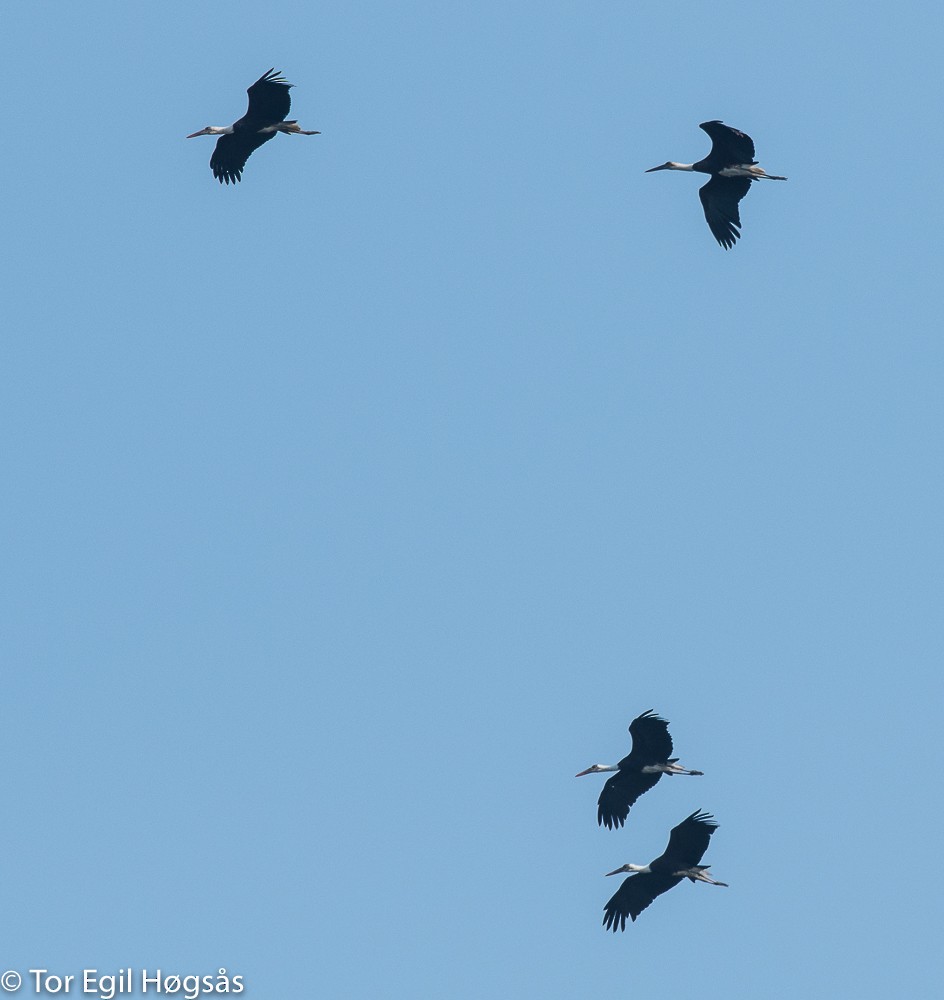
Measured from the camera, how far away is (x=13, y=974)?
28.6m

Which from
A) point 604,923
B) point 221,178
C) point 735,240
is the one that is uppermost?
point 221,178

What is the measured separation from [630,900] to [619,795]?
1566 mm

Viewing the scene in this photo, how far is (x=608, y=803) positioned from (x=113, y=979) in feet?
26.7

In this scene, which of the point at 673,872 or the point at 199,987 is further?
the point at 673,872

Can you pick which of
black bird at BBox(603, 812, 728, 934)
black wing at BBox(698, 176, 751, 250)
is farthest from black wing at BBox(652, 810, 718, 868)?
black wing at BBox(698, 176, 751, 250)

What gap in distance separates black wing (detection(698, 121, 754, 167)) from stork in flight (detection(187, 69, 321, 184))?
5.89 metres

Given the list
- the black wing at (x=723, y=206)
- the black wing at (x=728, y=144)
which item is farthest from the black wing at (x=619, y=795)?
the black wing at (x=728, y=144)

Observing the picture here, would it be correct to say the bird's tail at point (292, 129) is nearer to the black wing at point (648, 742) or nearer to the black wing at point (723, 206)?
the black wing at point (723, 206)

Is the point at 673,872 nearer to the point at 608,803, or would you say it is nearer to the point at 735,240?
the point at 608,803

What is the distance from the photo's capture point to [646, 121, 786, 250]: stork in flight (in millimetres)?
35125

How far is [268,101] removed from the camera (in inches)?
1422

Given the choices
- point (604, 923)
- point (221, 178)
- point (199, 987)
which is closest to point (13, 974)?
point (199, 987)

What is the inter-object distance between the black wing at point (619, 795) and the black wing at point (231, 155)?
10.8 meters

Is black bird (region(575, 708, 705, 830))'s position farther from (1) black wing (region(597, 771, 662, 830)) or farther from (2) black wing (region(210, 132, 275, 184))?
(2) black wing (region(210, 132, 275, 184))
